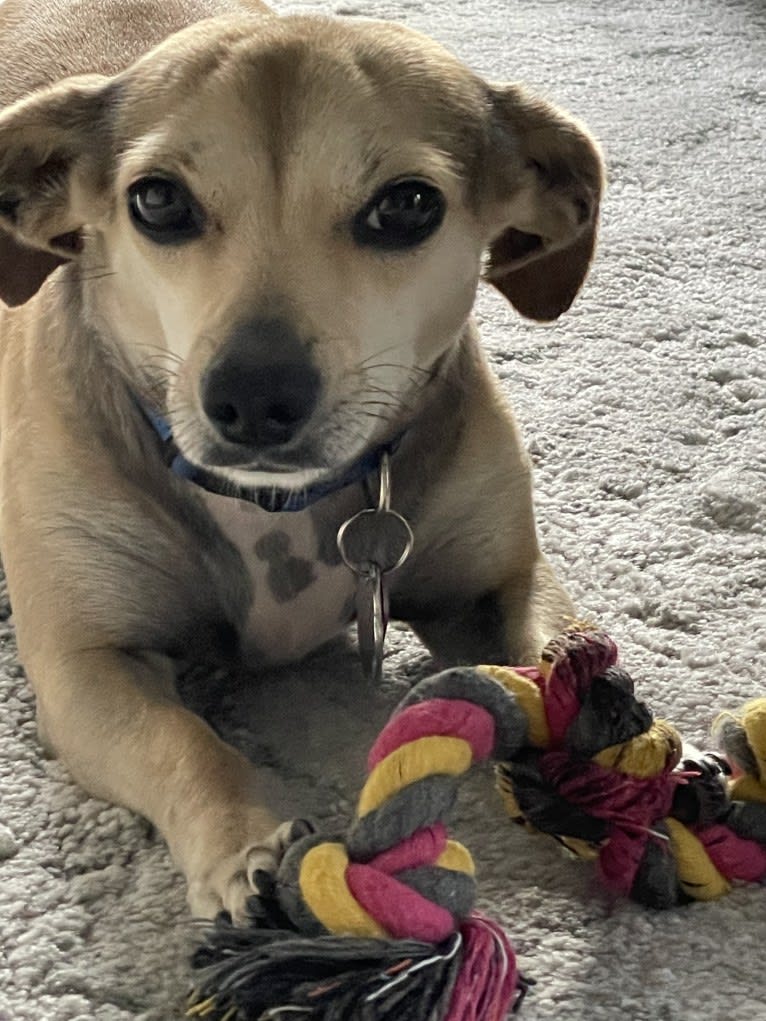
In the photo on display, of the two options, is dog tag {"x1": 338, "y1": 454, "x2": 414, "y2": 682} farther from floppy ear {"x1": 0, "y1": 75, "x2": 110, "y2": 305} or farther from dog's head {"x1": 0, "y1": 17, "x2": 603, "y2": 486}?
floppy ear {"x1": 0, "y1": 75, "x2": 110, "y2": 305}

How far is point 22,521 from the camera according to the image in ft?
5.42

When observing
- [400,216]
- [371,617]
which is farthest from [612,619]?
[400,216]

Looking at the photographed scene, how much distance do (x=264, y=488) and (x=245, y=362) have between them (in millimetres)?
272

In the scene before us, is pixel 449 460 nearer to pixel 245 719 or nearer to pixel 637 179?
pixel 245 719

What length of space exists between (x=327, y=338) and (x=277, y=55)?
31 cm

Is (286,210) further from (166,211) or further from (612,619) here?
(612,619)

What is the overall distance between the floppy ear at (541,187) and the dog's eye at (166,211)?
0.34 metres

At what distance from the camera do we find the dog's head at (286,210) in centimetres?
136

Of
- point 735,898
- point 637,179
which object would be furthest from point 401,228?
point 637,179

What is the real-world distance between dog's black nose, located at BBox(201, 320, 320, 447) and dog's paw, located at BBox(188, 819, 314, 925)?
13.8 inches

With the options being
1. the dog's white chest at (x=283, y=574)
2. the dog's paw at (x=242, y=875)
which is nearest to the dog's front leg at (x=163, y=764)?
the dog's paw at (x=242, y=875)

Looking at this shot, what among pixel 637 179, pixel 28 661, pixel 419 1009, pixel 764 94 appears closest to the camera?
pixel 419 1009

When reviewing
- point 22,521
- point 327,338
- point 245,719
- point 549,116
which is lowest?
point 245,719

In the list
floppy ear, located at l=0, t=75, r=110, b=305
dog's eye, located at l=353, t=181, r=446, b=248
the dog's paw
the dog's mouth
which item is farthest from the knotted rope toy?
floppy ear, located at l=0, t=75, r=110, b=305
